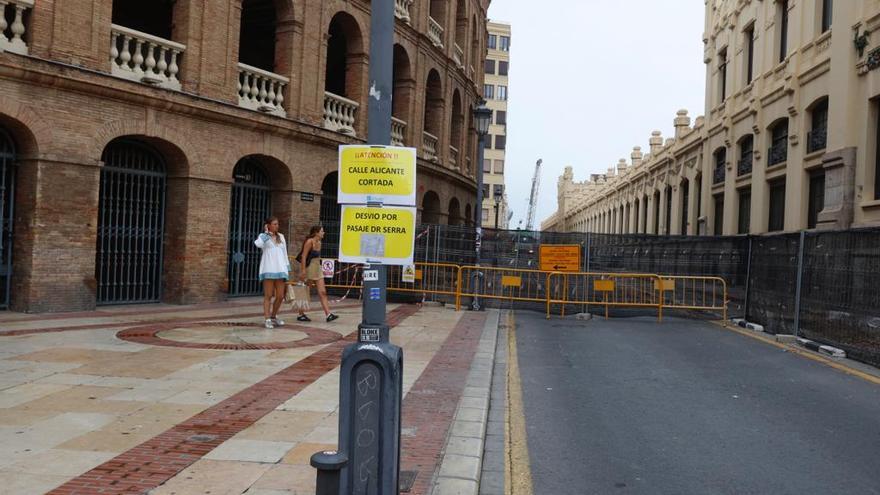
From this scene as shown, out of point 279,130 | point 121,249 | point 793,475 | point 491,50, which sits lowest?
point 793,475

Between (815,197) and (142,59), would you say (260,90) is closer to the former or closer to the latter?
(142,59)

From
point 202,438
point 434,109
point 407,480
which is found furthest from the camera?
point 434,109

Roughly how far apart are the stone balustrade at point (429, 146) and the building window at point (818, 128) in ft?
40.3

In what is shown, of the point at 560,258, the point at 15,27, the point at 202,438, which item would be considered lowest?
the point at 202,438

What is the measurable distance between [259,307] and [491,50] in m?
76.5

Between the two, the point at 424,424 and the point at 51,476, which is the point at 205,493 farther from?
the point at 424,424

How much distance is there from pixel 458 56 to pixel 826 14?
13671 mm

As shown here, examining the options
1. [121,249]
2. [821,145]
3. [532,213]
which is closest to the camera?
[121,249]

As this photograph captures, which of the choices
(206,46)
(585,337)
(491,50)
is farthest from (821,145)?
(491,50)

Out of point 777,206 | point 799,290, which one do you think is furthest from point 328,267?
point 777,206

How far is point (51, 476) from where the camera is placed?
4121 mm

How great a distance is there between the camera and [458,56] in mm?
27828

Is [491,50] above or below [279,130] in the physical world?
above

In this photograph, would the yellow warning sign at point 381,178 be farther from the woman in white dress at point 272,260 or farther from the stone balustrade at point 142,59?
the stone balustrade at point 142,59
